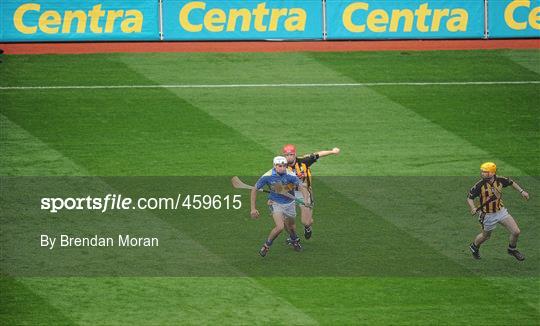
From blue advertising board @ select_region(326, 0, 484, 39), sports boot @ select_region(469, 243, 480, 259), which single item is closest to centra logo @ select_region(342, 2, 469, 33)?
blue advertising board @ select_region(326, 0, 484, 39)

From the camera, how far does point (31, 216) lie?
64.8 ft

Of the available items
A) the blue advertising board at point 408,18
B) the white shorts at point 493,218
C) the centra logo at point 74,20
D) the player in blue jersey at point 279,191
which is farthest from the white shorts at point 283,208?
the centra logo at point 74,20

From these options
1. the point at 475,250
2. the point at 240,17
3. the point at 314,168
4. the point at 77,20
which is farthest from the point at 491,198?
the point at 77,20

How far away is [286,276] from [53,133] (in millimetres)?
9812

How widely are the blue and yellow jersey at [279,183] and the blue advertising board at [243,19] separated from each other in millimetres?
12878

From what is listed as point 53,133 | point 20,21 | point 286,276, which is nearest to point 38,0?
point 20,21

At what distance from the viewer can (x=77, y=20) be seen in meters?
29.4

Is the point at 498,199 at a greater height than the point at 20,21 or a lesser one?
lesser

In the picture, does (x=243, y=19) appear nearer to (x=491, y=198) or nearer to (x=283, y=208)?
(x=283, y=208)

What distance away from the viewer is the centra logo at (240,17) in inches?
1156

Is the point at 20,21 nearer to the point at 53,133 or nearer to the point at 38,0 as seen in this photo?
the point at 38,0

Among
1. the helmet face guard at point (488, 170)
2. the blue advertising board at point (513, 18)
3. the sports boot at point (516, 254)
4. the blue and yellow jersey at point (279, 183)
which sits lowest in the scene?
the sports boot at point (516, 254)

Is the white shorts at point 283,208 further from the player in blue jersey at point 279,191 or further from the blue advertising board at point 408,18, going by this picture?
the blue advertising board at point 408,18

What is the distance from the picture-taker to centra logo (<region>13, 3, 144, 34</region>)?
1151 inches
